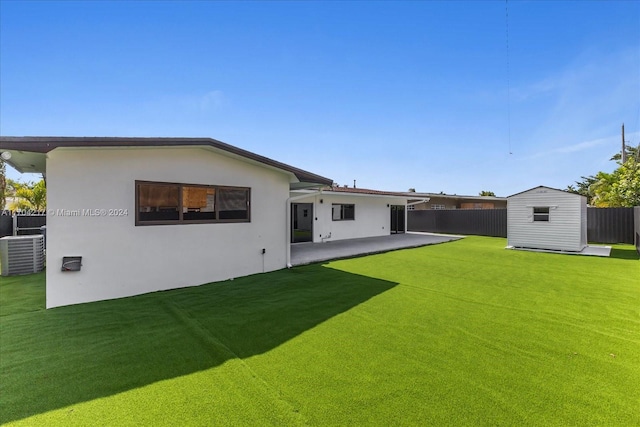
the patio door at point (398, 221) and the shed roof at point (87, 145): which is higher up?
the shed roof at point (87, 145)

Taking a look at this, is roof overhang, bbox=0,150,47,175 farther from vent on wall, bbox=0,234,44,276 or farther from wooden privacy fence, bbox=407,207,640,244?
wooden privacy fence, bbox=407,207,640,244

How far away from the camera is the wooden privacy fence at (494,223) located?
14023mm

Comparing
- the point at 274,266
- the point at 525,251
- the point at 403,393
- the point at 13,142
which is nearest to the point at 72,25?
the point at 13,142

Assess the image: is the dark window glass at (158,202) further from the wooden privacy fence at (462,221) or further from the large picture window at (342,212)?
the wooden privacy fence at (462,221)

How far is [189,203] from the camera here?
665 centimetres

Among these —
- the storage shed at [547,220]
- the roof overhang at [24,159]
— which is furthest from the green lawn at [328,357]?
the storage shed at [547,220]

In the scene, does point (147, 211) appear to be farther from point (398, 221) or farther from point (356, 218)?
point (398, 221)

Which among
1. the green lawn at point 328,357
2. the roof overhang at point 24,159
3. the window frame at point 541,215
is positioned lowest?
the green lawn at point 328,357

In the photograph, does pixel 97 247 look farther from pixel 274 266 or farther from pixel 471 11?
pixel 471 11

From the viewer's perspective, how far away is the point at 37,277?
7734 mm

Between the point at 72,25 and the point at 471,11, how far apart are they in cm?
1220

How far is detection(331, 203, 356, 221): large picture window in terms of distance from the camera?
15.0 metres

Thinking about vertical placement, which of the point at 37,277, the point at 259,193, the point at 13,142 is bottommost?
the point at 37,277

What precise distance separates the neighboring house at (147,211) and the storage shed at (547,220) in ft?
34.8
